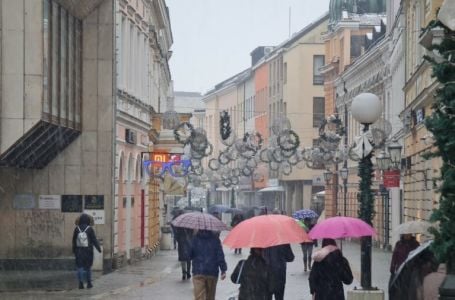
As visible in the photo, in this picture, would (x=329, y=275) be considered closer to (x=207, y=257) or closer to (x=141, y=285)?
(x=207, y=257)

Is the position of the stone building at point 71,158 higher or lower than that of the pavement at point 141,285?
higher

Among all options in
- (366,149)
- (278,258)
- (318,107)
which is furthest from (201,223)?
(318,107)

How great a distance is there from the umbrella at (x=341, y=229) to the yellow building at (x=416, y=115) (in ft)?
42.2

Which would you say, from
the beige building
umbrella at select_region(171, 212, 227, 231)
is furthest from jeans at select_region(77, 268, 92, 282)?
the beige building

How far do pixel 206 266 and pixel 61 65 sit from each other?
1267 cm

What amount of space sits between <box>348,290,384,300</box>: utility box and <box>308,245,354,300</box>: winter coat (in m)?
1.17

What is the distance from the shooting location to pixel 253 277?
15.8 m

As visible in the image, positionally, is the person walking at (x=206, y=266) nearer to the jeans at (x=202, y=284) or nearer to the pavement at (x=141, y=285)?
the jeans at (x=202, y=284)

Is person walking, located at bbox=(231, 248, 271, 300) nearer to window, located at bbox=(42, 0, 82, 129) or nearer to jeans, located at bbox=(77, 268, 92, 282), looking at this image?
jeans, located at bbox=(77, 268, 92, 282)

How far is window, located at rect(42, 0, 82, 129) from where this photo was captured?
93.4ft

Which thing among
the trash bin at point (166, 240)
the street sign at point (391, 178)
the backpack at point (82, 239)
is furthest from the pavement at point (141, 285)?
the trash bin at point (166, 240)

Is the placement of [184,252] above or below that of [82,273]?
above

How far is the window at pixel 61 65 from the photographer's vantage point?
28469 mm

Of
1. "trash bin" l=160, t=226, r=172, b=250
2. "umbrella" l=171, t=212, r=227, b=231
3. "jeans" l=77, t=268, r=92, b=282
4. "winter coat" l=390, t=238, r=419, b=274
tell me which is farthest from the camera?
"trash bin" l=160, t=226, r=172, b=250
